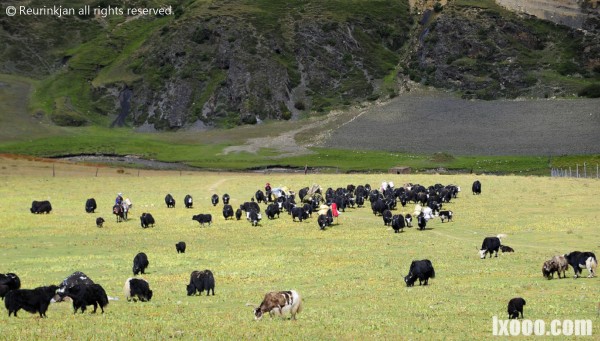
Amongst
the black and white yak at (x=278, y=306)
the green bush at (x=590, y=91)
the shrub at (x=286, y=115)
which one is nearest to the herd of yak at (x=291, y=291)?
the black and white yak at (x=278, y=306)

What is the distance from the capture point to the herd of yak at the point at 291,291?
2395 cm

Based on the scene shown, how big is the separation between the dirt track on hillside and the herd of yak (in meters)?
83.6

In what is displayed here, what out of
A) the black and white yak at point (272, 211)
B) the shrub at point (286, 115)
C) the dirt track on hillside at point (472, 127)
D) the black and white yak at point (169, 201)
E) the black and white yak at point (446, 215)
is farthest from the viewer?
the shrub at point (286, 115)

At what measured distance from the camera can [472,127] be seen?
17250 cm

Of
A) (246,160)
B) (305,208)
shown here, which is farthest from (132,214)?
(246,160)

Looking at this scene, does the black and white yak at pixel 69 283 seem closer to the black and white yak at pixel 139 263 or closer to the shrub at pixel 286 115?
the black and white yak at pixel 139 263

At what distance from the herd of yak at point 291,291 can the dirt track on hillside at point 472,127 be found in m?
83.6

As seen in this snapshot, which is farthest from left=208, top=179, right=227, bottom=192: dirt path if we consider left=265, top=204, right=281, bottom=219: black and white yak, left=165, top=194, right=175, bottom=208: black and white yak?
left=265, top=204, right=281, bottom=219: black and white yak

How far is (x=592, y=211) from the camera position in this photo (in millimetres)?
57406

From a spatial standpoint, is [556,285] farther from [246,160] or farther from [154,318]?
[246,160]

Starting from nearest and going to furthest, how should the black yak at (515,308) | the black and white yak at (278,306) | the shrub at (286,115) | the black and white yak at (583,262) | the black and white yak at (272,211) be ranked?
1. the black yak at (515,308)
2. the black and white yak at (278,306)
3. the black and white yak at (583,262)
4. the black and white yak at (272,211)
5. the shrub at (286,115)

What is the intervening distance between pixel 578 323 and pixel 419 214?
100ft

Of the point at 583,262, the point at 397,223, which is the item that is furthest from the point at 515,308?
the point at 397,223

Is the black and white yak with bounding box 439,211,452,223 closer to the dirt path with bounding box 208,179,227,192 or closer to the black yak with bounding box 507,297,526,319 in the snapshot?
the dirt path with bounding box 208,179,227,192
